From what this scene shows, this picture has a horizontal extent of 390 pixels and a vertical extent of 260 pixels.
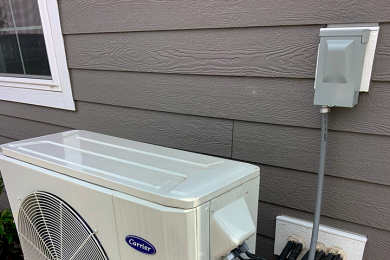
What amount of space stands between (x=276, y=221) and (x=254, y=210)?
337 millimetres

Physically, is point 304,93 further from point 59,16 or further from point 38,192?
point 59,16

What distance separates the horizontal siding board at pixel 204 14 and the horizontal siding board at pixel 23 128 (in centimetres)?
72

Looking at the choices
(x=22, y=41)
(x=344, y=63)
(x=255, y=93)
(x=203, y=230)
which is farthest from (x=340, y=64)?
(x=22, y=41)

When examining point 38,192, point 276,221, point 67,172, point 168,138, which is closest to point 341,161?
point 276,221

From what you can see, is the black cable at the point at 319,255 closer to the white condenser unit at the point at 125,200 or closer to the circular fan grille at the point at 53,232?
the white condenser unit at the point at 125,200

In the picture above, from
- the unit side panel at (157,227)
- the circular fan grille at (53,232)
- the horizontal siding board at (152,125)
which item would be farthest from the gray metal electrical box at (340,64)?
the circular fan grille at (53,232)

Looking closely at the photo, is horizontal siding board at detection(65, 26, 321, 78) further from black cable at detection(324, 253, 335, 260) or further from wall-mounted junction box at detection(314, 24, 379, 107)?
black cable at detection(324, 253, 335, 260)

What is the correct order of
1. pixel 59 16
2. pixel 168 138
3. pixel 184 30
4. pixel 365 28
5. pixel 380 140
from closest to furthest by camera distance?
1. pixel 365 28
2. pixel 380 140
3. pixel 184 30
4. pixel 168 138
5. pixel 59 16

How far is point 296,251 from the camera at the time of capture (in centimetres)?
114

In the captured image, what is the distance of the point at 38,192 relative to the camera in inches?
38.9

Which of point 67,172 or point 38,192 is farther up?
point 67,172

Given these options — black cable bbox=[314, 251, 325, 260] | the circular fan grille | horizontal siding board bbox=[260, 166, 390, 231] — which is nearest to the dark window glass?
the circular fan grille

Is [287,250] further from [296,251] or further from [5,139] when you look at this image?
[5,139]

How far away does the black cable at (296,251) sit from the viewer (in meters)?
1.12
